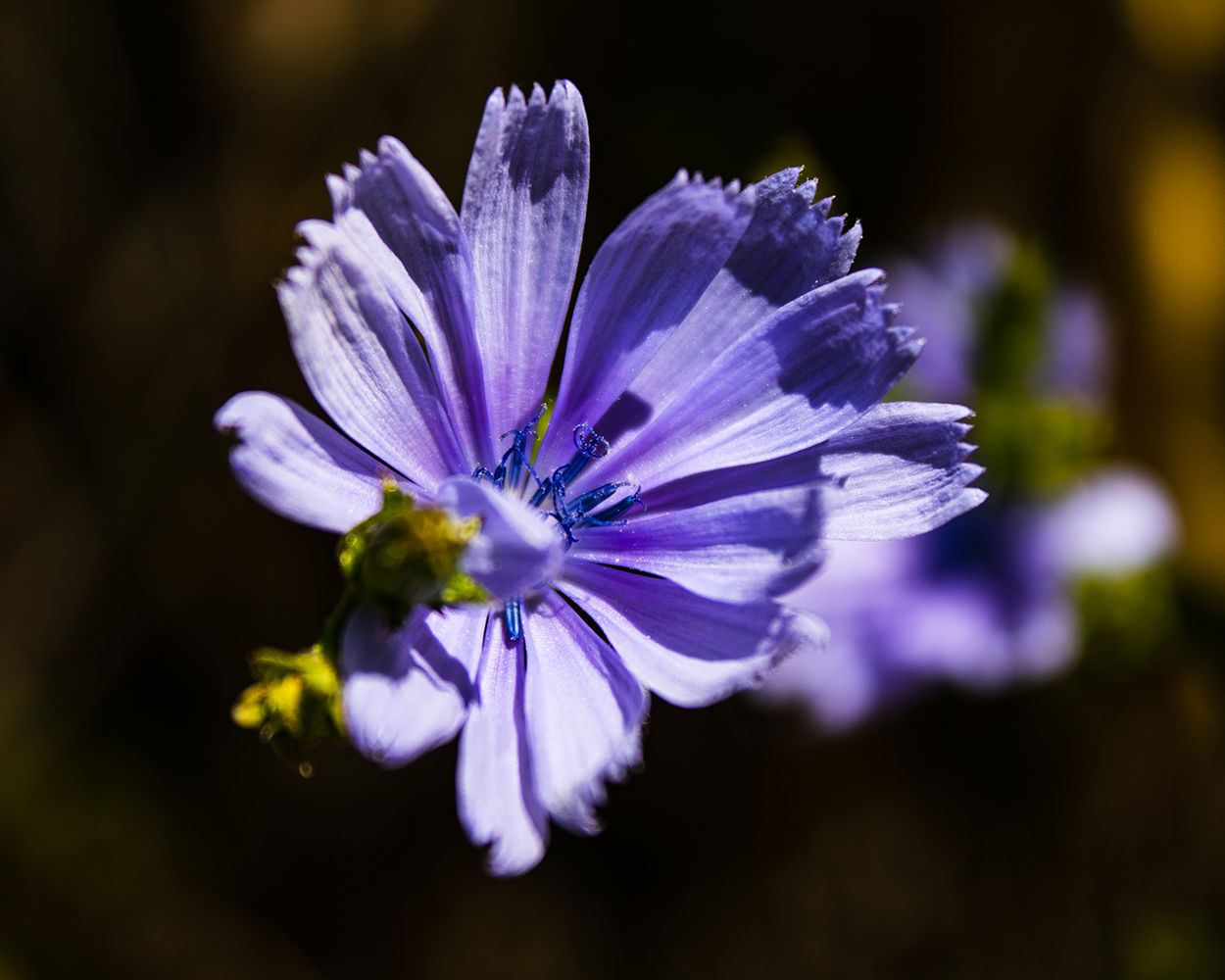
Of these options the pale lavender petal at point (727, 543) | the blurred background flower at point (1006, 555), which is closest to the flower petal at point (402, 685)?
the pale lavender petal at point (727, 543)

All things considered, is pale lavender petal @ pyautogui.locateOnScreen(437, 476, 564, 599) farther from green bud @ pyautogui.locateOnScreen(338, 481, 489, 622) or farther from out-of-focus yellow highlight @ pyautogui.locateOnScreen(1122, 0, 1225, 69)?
out-of-focus yellow highlight @ pyautogui.locateOnScreen(1122, 0, 1225, 69)

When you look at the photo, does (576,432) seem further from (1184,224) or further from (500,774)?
(1184,224)

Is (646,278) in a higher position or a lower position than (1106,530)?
higher

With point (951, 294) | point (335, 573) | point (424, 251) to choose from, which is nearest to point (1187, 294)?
point (951, 294)

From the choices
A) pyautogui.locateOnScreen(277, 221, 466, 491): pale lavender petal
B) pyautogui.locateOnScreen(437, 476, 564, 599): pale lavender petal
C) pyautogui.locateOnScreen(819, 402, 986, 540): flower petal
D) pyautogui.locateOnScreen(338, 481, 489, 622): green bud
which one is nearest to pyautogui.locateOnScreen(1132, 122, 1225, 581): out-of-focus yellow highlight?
pyautogui.locateOnScreen(819, 402, 986, 540): flower petal

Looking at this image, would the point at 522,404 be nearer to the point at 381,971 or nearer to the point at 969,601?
the point at 969,601

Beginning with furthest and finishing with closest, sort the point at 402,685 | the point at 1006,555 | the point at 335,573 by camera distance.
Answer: the point at 335,573 → the point at 1006,555 → the point at 402,685
